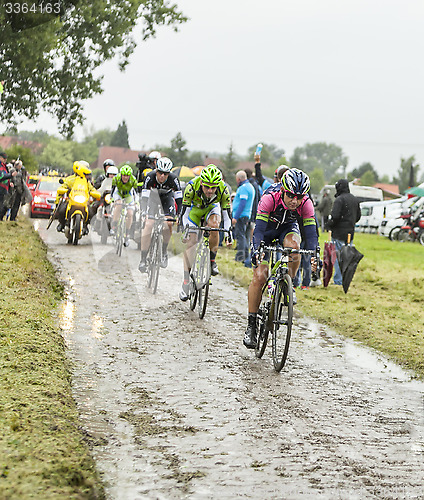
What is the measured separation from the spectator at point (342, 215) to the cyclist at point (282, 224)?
626cm

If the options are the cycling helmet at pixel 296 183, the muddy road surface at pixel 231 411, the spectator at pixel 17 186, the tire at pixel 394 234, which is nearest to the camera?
the muddy road surface at pixel 231 411

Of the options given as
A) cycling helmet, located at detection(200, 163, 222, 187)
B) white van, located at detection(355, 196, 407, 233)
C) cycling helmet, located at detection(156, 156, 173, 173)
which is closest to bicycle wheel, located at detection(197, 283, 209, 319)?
cycling helmet, located at detection(200, 163, 222, 187)

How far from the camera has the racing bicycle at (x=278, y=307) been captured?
7.30 meters

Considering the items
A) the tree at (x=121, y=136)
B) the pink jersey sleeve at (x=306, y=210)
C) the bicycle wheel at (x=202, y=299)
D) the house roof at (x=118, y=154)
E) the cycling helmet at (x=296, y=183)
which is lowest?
the bicycle wheel at (x=202, y=299)

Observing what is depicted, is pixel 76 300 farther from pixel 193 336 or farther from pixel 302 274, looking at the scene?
pixel 302 274

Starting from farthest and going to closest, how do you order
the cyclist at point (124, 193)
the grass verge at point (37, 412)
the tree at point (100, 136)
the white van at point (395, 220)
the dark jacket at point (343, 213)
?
the tree at point (100, 136)
the white van at point (395, 220)
the cyclist at point (124, 193)
the dark jacket at point (343, 213)
the grass verge at point (37, 412)

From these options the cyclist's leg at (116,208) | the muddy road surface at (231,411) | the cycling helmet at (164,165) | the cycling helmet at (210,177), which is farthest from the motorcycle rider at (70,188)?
the cycling helmet at (210,177)

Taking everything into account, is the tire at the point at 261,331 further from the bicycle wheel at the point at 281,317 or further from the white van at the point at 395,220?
the white van at the point at 395,220

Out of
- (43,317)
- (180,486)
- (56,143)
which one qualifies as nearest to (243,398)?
(180,486)

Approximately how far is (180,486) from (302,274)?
34.9 feet

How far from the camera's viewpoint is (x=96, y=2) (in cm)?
2862

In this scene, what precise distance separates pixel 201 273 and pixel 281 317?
2.82 m

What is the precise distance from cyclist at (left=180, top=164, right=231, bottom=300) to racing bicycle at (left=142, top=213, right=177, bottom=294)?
1456mm

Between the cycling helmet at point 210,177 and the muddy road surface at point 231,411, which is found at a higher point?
the cycling helmet at point 210,177
